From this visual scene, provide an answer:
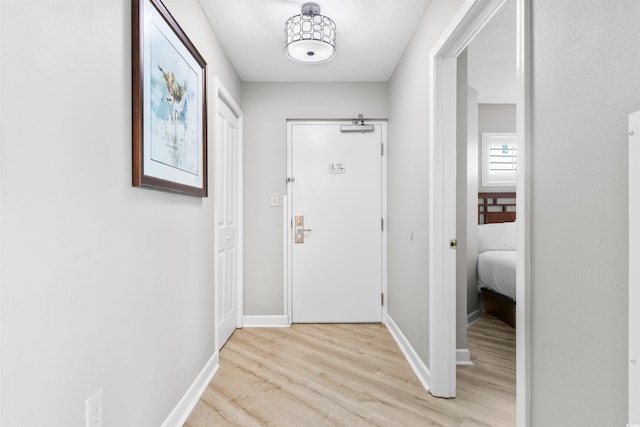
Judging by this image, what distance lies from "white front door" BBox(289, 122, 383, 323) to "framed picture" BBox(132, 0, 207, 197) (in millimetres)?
1427

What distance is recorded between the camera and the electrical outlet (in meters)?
1.14

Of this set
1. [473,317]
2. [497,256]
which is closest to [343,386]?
[473,317]

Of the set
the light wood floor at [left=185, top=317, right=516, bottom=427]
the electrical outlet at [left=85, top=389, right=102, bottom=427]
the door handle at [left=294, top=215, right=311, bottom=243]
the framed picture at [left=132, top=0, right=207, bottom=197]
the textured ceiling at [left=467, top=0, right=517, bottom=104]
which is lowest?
the light wood floor at [left=185, top=317, right=516, bottom=427]

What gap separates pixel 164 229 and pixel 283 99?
2.15 metres

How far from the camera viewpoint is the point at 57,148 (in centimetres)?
99

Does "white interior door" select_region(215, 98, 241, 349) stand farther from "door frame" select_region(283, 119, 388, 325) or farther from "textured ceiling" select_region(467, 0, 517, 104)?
"textured ceiling" select_region(467, 0, 517, 104)

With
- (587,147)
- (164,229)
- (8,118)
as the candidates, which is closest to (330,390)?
(164,229)

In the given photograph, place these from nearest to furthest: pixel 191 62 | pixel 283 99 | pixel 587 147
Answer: pixel 587 147
pixel 191 62
pixel 283 99

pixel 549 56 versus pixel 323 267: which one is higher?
pixel 549 56

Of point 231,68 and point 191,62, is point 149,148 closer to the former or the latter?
point 191,62

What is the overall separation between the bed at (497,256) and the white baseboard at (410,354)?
1.05 meters

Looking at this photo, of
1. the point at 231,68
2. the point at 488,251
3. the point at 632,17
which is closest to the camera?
the point at 632,17

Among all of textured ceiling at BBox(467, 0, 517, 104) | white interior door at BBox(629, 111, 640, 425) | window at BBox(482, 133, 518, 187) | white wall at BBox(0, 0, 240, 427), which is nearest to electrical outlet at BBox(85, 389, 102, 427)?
white wall at BBox(0, 0, 240, 427)

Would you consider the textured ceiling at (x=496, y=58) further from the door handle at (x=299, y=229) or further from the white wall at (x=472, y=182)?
the door handle at (x=299, y=229)
